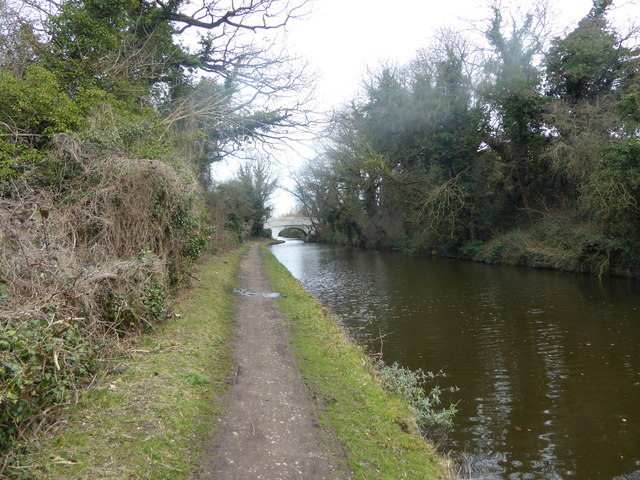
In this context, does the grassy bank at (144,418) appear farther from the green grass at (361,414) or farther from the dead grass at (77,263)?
the green grass at (361,414)

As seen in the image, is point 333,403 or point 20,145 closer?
point 333,403

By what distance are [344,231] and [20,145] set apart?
44.5 meters

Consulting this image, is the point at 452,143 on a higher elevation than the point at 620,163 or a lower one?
higher

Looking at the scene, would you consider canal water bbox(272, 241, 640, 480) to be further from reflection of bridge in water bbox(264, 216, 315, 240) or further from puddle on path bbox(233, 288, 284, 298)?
reflection of bridge in water bbox(264, 216, 315, 240)

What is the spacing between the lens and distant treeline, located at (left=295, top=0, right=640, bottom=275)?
16.9 meters

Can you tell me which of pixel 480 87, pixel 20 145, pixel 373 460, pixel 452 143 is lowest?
pixel 373 460

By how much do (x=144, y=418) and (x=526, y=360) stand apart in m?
6.91

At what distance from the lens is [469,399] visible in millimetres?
6418

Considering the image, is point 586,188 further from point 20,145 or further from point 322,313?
point 20,145

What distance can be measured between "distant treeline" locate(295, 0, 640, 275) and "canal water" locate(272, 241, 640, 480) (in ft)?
12.3

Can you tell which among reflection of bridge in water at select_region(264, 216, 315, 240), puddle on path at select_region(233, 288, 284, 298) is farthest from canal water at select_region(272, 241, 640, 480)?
reflection of bridge in water at select_region(264, 216, 315, 240)

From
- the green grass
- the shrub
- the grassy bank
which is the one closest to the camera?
the grassy bank

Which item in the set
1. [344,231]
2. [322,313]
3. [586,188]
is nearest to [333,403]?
[322,313]

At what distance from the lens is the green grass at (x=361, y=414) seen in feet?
13.1
